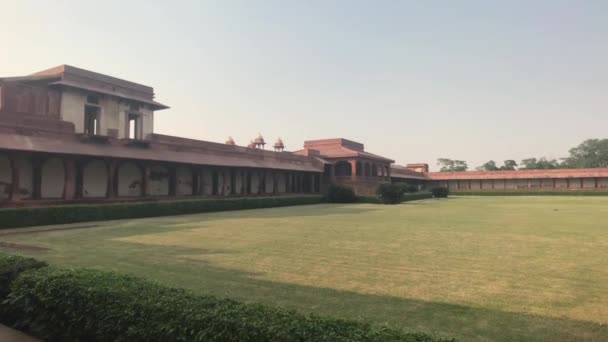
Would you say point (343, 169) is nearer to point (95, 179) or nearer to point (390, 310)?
point (95, 179)

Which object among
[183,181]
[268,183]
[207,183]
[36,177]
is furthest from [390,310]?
[268,183]

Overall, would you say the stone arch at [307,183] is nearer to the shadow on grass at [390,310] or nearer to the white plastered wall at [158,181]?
the white plastered wall at [158,181]

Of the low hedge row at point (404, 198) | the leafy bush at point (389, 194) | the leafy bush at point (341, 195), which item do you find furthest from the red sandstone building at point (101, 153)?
the leafy bush at point (389, 194)

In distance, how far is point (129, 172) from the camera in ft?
72.0

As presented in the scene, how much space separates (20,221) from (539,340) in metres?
15.1

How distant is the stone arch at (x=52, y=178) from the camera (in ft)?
58.9

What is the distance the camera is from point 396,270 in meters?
6.72

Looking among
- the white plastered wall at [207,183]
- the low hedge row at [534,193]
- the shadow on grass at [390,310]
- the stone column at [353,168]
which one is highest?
the stone column at [353,168]

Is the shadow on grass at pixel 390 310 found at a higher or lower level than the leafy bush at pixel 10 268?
lower

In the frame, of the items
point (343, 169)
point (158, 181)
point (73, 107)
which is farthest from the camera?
point (343, 169)

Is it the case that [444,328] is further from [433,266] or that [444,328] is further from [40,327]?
[40,327]

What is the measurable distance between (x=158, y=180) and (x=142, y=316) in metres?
21.8

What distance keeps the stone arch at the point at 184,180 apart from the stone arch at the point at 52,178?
6.93 m

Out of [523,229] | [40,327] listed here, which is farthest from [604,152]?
[40,327]
